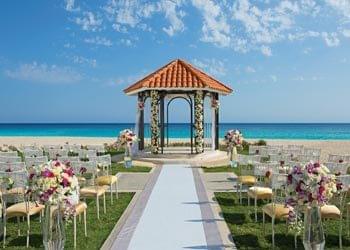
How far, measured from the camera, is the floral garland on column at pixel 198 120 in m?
20.6

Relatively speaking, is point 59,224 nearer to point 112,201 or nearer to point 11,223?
point 11,223

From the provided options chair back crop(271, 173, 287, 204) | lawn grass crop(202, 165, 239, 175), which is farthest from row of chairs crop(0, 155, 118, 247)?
lawn grass crop(202, 165, 239, 175)

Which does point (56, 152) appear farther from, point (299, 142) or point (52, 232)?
point (299, 142)

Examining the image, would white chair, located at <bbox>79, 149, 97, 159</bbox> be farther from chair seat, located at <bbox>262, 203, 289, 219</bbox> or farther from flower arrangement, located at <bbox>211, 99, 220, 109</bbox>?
chair seat, located at <bbox>262, 203, 289, 219</bbox>

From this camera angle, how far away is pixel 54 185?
5.87 m

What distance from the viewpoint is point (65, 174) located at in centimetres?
598

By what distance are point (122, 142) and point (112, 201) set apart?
26.2ft

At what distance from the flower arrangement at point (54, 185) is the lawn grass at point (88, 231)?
5.64 feet

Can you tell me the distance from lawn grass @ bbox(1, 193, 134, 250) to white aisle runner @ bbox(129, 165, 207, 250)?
59 centimetres

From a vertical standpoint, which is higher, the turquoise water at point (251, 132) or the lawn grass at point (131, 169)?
the turquoise water at point (251, 132)

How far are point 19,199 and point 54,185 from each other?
3092mm

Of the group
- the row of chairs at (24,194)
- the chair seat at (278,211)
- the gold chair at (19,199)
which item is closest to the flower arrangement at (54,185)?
the row of chairs at (24,194)

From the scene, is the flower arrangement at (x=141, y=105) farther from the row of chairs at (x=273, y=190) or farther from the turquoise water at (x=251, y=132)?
the turquoise water at (x=251, y=132)

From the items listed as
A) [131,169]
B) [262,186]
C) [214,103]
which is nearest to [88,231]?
[262,186]
